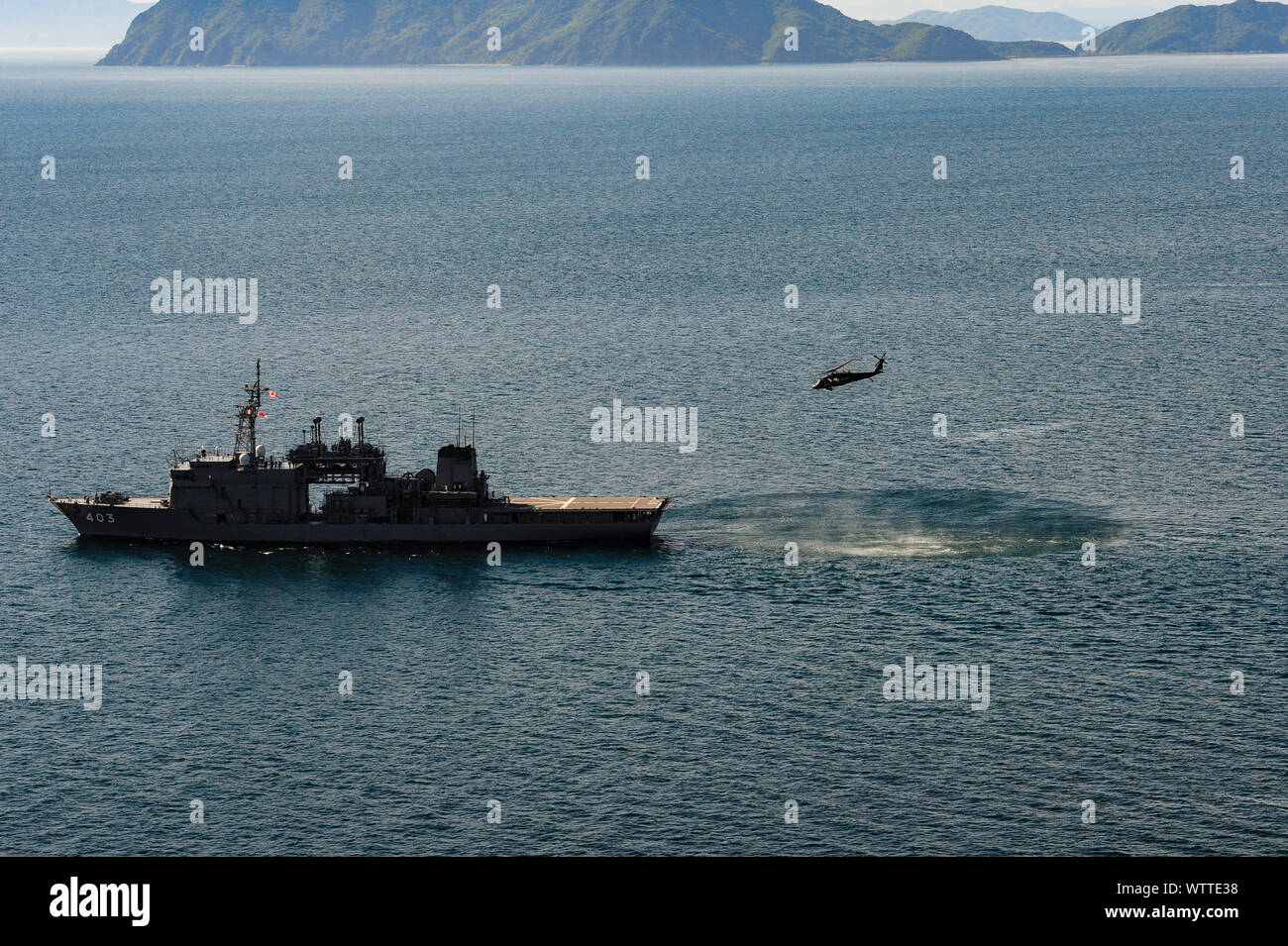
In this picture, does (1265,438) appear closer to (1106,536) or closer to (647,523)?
(1106,536)

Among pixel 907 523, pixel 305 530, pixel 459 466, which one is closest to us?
pixel 907 523

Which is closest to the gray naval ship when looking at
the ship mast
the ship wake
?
the ship mast

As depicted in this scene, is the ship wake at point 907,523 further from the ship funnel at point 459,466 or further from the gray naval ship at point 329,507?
the ship funnel at point 459,466

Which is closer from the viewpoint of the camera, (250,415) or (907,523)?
(907,523)

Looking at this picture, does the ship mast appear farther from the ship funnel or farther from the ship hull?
the ship funnel

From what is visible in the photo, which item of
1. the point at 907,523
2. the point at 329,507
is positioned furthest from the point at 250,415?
the point at 907,523

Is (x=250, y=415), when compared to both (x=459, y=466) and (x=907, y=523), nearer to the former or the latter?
(x=459, y=466)

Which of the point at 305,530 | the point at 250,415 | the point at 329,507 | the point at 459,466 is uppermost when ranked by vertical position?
the point at 250,415

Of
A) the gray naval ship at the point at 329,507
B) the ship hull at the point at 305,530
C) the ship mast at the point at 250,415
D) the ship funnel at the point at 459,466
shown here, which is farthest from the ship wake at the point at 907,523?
the ship mast at the point at 250,415
